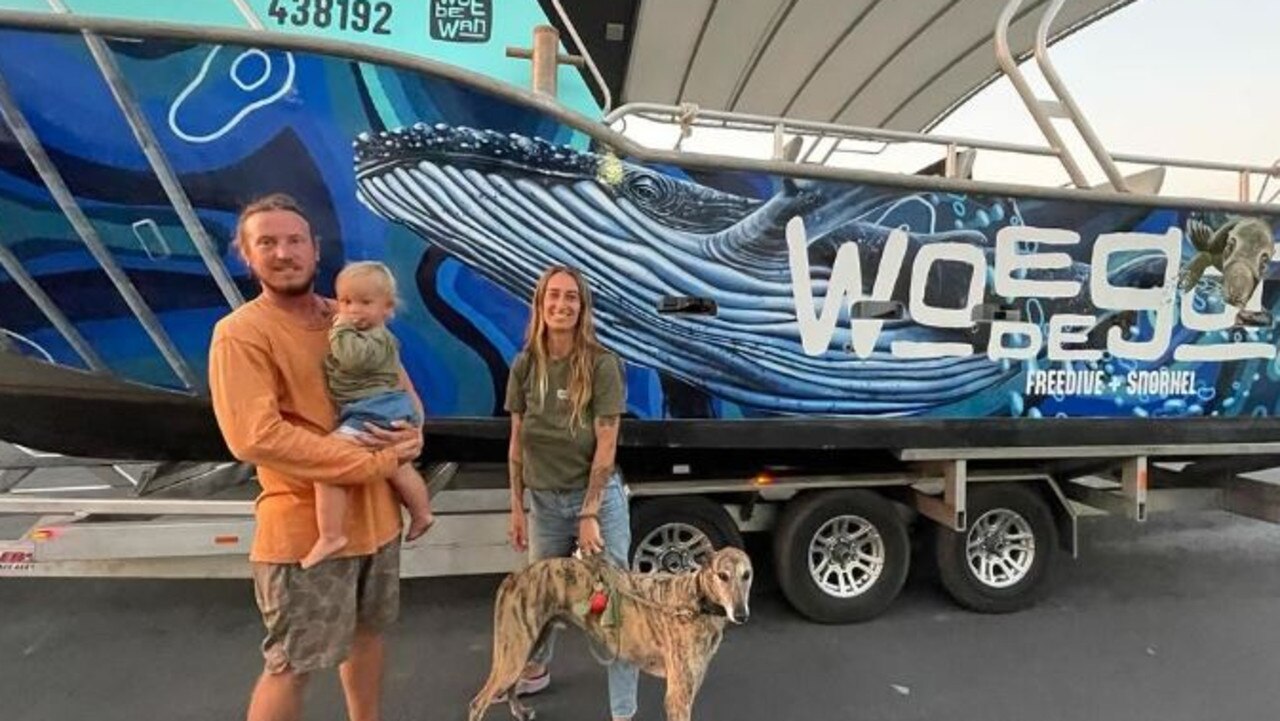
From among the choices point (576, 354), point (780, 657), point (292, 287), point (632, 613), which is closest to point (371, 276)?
point (292, 287)

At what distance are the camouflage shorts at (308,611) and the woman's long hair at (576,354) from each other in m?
0.79

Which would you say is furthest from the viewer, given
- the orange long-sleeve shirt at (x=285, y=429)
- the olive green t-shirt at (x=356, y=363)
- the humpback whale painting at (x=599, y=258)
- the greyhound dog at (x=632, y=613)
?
the humpback whale painting at (x=599, y=258)

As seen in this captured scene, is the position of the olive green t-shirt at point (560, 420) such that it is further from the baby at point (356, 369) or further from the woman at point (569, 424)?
the baby at point (356, 369)

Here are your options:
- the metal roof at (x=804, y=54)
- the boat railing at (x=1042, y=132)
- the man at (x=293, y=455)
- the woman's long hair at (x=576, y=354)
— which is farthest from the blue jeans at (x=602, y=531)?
the metal roof at (x=804, y=54)

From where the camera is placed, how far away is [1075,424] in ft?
12.9

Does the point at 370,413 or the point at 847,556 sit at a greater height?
the point at 370,413

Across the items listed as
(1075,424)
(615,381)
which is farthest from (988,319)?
(615,381)

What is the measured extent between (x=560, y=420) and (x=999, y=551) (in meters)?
2.87

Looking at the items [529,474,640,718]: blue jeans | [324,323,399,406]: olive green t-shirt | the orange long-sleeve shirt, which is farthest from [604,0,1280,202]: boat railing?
the orange long-sleeve shirt

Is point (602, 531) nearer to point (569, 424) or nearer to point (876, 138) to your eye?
point (569, 424)

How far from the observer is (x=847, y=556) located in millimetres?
4109

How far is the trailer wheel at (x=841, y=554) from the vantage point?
4.02 m

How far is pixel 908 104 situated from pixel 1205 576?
28.8ft

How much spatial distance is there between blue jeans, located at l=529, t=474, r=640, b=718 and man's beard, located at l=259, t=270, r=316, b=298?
3.45 feet
